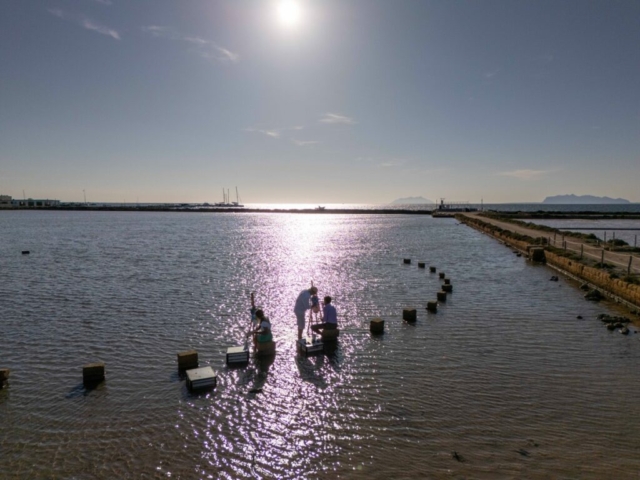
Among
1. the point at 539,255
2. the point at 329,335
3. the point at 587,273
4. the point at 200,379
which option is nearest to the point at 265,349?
the point at 329,335

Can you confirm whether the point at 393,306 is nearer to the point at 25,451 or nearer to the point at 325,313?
the point at 325,313

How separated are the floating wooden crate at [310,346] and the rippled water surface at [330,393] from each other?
1.03ft

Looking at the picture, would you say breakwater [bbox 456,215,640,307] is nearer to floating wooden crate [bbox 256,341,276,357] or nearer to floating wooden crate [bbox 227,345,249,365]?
floating wooden crate [bbox 256,341,276,357]

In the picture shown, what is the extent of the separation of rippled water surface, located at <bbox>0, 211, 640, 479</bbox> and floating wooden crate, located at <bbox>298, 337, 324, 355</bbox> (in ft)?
1.03

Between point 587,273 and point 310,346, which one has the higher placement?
point 587,273

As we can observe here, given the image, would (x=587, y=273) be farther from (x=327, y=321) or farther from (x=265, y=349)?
(x=265, y=349)

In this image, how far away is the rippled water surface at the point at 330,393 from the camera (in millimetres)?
7961

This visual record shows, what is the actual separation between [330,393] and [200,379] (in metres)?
3.60

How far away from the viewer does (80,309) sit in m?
19.9

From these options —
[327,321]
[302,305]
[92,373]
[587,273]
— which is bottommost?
[92,373]

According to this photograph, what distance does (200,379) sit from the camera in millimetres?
10945

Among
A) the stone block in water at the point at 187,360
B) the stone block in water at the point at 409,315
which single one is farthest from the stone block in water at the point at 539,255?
the stone block in water at the point at 187,360

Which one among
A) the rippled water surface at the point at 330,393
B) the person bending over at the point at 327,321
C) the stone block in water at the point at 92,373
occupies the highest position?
the person bending over at the point at 327,321

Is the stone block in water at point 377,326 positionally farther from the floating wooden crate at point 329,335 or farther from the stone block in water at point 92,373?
the stone block in water at point 92,373
